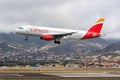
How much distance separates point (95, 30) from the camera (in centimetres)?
12525

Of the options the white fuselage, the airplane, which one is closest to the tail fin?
the airplane

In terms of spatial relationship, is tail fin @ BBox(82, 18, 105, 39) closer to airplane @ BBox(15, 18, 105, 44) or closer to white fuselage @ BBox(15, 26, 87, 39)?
airplane @ BBox(15, 18, 105, 44)

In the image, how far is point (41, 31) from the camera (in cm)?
11031

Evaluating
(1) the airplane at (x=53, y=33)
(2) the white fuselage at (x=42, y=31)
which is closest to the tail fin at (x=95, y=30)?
(1) the airplane at (x=53, y=33)

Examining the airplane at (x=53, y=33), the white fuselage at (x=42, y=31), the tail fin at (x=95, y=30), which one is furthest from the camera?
the tail fin at (x=95, y=30)

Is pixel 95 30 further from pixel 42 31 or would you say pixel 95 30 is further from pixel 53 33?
pixel 42 31

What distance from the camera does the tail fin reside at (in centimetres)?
11857

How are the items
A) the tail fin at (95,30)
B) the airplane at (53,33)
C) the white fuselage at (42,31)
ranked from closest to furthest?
1. the white fuselage at (42,31)
2. the airplane at (53,33)
3. the tail fin at (95,30)

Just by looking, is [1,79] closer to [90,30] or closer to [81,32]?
[81,32]

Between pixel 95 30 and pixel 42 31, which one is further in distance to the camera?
pixel 95 30

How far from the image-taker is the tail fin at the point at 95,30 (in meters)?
119

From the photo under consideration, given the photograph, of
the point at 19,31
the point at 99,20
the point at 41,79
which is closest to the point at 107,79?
the point at 41,79

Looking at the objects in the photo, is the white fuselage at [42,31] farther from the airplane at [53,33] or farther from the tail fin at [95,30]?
the tail fin at [95,30]

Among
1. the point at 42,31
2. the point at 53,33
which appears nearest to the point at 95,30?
the point at 53,33
